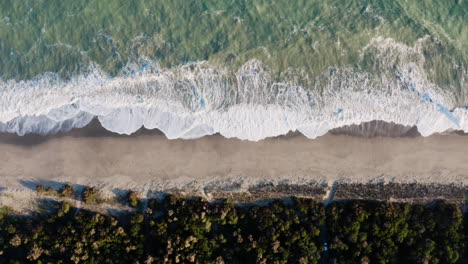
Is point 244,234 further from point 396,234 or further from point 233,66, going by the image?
point 233,66

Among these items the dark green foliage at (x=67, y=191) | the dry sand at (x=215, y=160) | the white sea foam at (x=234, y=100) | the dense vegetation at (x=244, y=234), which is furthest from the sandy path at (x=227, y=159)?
the dense vegetation at (x=244, y=234)

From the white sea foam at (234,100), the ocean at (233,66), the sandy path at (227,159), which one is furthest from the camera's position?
the ocean at (233,66)

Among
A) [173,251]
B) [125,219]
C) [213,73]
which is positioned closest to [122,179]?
[125,219]

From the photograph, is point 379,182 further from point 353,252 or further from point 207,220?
point 207,220

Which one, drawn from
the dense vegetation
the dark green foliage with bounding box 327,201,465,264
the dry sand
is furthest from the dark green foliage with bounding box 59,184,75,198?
the dark green foliage with bounding box 327,201,465,264

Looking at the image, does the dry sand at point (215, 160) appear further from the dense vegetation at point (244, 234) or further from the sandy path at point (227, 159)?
the dense vegetation at point (244, 234)

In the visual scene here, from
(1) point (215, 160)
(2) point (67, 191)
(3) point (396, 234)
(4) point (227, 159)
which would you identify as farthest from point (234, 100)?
(3) point (396, 234)
